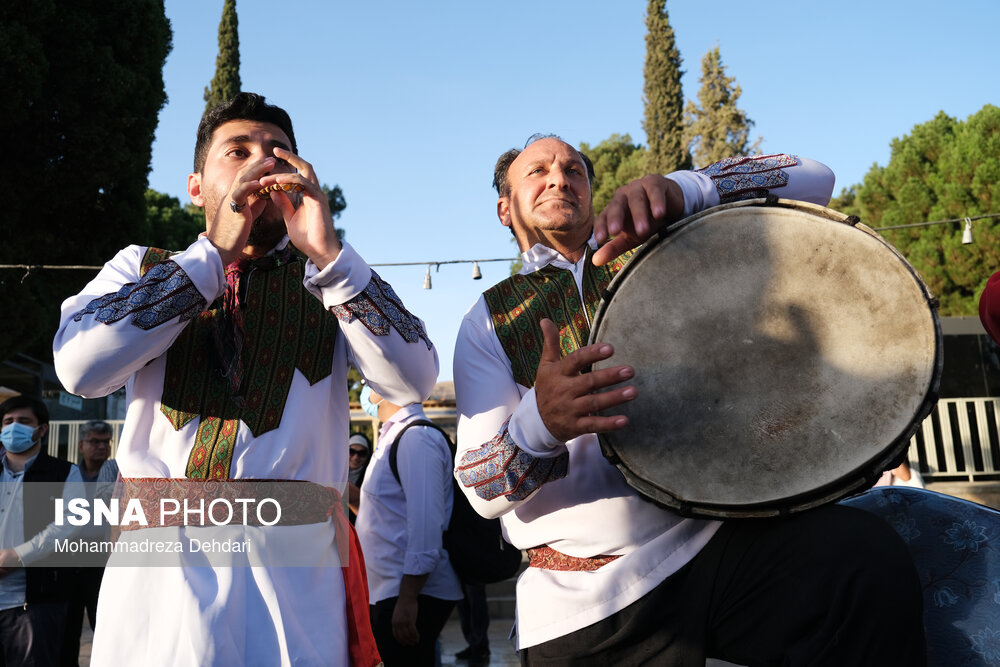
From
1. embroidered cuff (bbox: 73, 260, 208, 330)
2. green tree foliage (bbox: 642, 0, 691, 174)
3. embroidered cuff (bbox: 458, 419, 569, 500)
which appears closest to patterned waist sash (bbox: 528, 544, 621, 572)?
embroidered cuff (bbox: 458, 419, 569, 500)

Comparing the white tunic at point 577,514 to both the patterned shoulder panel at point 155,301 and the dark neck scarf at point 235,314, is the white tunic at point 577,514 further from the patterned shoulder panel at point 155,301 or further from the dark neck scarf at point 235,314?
the patterned shoulder panel at point 155,301

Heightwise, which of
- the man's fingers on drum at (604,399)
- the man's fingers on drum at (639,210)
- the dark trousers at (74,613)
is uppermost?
the man's fingers on drum at (639,210)

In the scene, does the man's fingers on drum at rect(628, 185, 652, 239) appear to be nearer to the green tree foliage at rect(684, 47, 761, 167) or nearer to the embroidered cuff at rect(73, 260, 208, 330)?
the embroidered cuff at rect(73, 260, 208, 330)

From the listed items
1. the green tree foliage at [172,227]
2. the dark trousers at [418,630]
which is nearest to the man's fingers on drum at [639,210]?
the dark trousers at [418,630]

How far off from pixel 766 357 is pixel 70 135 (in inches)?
510

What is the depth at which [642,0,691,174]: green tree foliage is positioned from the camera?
95.3ft

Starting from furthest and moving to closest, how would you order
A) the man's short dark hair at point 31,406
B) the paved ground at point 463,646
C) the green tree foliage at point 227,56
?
the green tree foliage at point 227,56
the paved ground at point 463,646
the man's short dark hair at point 31,406

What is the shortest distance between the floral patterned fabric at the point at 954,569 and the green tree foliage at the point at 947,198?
19.4 metres

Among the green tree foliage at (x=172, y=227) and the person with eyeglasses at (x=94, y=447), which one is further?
the green tree foliage at (x=172, y=227)

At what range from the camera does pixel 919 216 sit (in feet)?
71.7

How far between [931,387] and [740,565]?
580mm

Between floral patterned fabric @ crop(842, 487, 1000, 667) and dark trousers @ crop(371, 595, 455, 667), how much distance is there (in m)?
2.58

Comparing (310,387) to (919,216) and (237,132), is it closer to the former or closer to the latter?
(237,132)

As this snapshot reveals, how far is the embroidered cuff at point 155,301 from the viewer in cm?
184
